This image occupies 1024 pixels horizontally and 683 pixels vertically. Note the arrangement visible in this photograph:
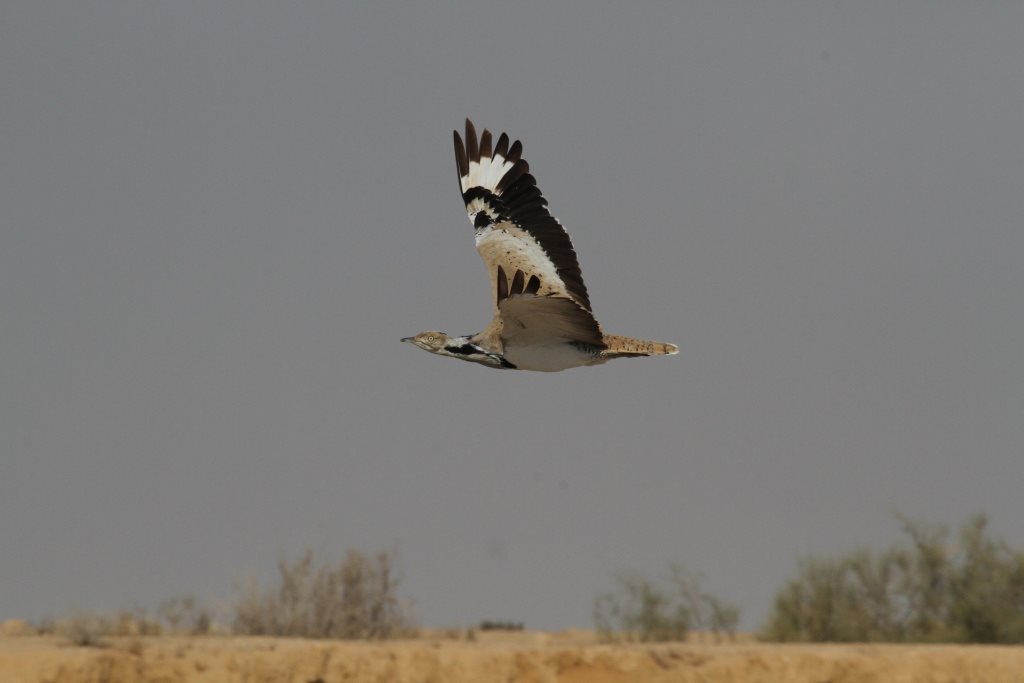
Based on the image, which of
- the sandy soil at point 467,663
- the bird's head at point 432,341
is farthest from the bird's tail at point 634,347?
the sandy soil at point 467,663

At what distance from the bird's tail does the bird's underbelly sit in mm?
516

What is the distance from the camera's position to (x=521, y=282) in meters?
11.5

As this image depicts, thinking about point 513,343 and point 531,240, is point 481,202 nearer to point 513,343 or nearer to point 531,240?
point 531,240

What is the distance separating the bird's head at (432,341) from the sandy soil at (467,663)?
379 cm

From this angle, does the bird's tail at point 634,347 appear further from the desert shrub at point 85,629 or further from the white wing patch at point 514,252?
the desert shrub at point 85,629

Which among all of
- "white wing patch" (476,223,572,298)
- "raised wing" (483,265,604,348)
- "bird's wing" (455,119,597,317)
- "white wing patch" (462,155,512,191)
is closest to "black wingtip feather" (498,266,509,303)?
"raised wing" (483,265,604,348)

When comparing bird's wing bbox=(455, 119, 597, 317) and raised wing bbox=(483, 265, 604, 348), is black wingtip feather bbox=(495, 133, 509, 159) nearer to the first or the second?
bird's wing bbox=(455, 119, 597, 317)

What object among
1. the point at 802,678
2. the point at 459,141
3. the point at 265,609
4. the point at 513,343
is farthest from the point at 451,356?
the point at 265,609

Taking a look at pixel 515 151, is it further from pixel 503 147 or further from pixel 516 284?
pixel 516 284

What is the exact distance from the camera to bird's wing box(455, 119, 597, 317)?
13617 millimetres

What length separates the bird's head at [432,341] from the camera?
517 inches

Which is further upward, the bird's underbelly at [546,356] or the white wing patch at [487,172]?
the white wing patch at [487,172]

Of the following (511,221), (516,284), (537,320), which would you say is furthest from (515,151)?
(516,284)

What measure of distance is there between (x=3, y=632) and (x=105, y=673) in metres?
2.98
